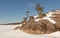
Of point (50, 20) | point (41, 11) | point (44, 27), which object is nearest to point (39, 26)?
point (44, 27)

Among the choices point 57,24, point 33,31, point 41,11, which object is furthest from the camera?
point 41,11

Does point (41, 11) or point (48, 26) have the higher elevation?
point (41, 11)

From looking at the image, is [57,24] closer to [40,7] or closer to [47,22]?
[47,22]

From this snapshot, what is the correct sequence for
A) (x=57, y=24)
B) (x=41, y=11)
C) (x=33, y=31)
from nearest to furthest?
(x=33, y=31)
(x=57, y=24)
(x=41, y=11)

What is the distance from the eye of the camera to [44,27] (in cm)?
3341

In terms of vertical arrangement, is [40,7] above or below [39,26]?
above

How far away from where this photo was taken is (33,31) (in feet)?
108

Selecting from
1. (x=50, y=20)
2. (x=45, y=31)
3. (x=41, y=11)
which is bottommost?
(x=45, y=31)

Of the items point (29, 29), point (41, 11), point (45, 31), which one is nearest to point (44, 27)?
point (45, 31)

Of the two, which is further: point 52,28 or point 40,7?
point 40,7

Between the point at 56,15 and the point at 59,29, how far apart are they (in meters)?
3.05

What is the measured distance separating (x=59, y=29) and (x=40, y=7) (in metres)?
10.1

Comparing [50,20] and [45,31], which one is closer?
[45,31]

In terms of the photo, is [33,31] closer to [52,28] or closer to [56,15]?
[52,28]
